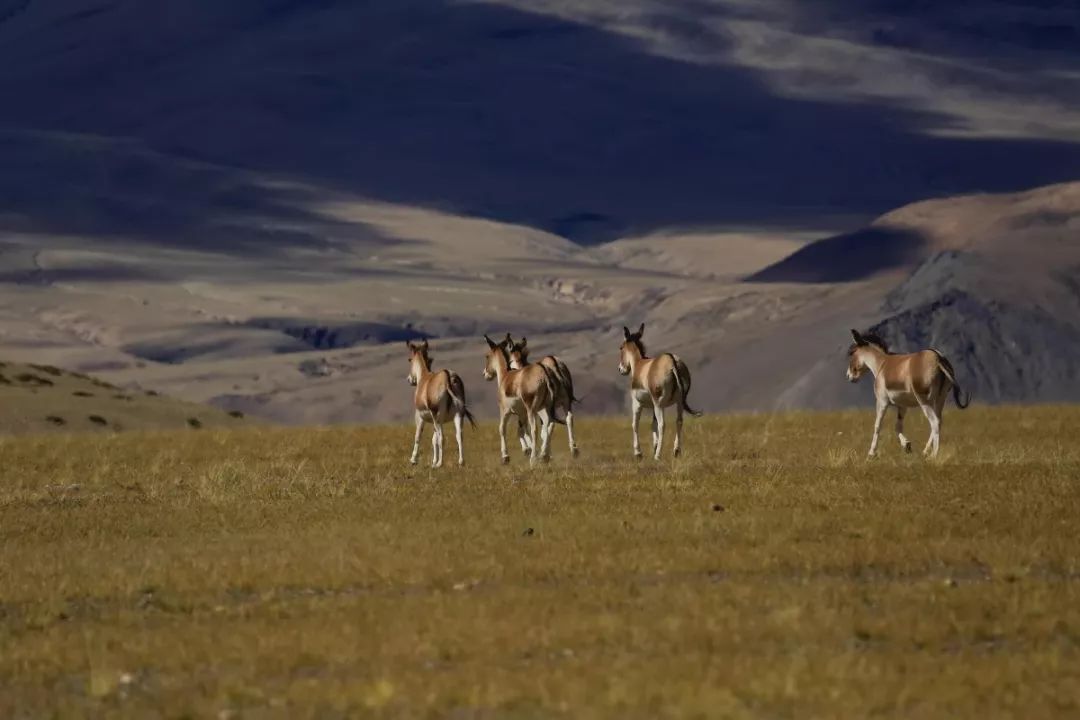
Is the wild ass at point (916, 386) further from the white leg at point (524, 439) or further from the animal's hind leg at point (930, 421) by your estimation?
the white leg at point (524, 439)

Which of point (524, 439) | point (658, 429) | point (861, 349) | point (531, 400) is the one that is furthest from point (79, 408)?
point (658, 429)

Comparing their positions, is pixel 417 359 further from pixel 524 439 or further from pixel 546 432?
pixel 546 432

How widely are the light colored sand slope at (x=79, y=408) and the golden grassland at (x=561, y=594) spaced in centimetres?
2532

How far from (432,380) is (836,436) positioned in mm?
8520

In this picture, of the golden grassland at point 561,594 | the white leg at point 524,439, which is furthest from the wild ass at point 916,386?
the white leg at point 524,439

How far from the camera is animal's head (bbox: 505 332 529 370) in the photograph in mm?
32469

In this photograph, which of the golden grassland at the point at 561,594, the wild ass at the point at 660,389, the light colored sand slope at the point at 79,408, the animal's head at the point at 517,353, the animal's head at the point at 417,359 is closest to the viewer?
the golden grassland at the point at 561,594

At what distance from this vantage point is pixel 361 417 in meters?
175

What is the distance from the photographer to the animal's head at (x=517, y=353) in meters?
A: 32.5

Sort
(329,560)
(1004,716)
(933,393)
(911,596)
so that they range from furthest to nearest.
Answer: (933,393), (329,560), (911,596), (1004,716)

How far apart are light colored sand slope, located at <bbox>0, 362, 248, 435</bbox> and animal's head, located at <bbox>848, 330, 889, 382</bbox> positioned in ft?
68.5

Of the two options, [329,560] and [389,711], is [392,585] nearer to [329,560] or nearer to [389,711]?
[329,560]

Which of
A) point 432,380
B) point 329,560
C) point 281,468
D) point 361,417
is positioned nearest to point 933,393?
point 432,380

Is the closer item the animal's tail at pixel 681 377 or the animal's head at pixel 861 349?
the animal's tail at pixel 681 377
